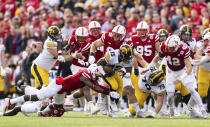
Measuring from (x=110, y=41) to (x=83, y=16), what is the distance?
265 inches

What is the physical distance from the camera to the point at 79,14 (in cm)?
1853

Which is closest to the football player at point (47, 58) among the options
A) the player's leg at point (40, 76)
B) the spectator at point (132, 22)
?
the player's leg at point (40, 76)

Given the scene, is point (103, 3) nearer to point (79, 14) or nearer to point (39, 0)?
point (79, 14)

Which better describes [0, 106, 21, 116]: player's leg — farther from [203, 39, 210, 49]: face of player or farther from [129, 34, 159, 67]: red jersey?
[203, 39, 210, 49]: face of player

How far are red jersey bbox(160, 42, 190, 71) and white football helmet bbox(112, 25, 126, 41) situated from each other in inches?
49.5

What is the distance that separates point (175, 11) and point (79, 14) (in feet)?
12.3

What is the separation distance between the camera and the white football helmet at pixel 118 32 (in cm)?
1110

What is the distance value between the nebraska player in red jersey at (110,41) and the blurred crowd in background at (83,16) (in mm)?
3150

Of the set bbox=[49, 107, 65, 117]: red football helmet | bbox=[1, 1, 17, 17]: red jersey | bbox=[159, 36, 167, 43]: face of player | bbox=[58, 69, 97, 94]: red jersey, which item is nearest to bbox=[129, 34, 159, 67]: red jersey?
bbox=[159, 36, 167, 43]: face of player

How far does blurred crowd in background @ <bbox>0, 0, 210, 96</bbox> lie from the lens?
637 inches

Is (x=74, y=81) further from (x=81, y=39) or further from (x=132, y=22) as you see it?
(x=132, y=22)

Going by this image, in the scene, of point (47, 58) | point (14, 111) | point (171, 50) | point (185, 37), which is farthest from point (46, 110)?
point (185, 37)

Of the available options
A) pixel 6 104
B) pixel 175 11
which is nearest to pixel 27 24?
pixel 175 11

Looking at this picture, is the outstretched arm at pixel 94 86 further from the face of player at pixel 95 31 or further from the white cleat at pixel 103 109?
the face of player at pixel 95 31
